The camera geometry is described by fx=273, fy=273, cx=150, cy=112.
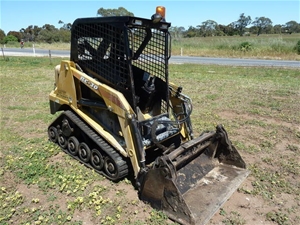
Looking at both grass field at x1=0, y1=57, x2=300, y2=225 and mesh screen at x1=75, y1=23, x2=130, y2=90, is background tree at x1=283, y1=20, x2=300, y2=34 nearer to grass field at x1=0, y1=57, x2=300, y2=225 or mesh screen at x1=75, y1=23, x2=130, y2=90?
grass field at x1=0, y1=57, x2=300, y2=225

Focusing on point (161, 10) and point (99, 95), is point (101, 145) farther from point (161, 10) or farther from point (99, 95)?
point (161, 10)

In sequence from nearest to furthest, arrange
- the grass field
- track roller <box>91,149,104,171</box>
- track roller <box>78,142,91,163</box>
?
the grass field < track roller <box>91,149,104,171</box> < track roller <box>78,142,91,163</box>

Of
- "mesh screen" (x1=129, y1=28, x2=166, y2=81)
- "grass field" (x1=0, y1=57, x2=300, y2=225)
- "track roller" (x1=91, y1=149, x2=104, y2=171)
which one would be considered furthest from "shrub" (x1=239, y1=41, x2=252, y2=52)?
"track roller" (x1=91, y1=149, x2=104, y2=171)

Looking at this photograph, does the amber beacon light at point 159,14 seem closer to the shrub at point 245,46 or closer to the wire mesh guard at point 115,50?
the wire mesh guard at point 115,50

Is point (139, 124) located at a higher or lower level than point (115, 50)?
lower

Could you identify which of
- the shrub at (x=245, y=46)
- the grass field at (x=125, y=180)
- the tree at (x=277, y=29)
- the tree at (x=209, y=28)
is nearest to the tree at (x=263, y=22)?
the tree at (x=277, y=29)

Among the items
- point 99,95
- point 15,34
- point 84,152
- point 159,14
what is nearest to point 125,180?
point 84,152

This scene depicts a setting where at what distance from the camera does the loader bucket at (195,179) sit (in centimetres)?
300

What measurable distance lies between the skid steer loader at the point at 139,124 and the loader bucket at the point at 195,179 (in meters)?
0.01

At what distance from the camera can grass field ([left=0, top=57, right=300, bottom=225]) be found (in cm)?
318

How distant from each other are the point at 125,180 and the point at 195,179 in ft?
3.23

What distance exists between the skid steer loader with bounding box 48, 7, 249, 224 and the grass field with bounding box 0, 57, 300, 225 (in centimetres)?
19

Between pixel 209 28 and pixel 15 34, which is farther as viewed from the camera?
pixel 15 34

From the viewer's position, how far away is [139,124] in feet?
11.5
